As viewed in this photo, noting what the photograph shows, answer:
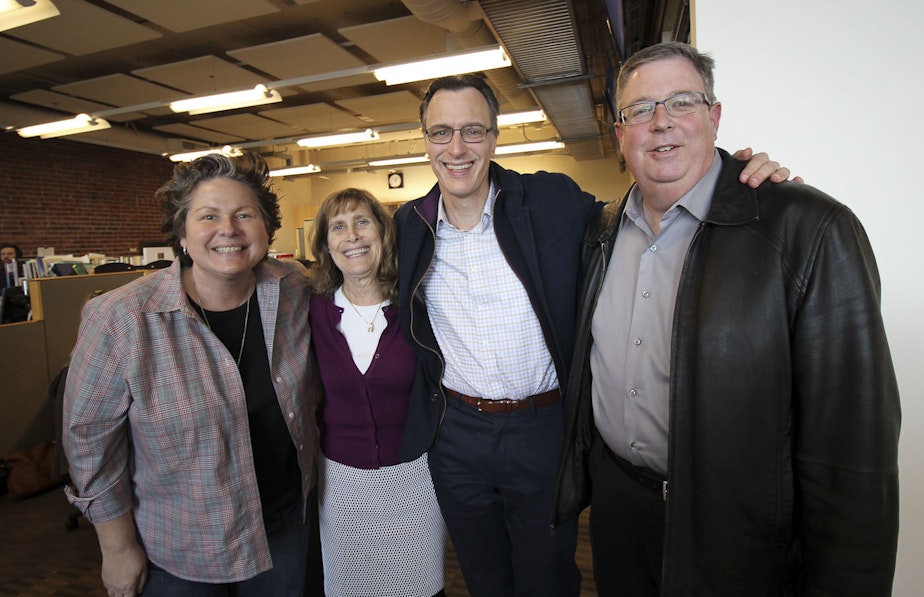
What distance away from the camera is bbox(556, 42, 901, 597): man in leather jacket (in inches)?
39.2

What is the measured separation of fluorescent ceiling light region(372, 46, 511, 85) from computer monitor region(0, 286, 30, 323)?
3.65 meters

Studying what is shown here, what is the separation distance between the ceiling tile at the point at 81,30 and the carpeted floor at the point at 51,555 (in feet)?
13.2

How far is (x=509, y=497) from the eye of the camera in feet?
5.54

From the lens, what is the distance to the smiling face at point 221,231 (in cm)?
146

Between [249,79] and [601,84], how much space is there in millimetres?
4691

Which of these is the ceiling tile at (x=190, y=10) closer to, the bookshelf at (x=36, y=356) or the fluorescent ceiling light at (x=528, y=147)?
the bookshelf at (x=36, y=356)

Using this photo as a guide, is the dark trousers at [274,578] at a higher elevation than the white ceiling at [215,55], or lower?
lower

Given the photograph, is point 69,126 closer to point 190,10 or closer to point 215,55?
point 215,55

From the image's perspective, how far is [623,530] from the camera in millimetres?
1396

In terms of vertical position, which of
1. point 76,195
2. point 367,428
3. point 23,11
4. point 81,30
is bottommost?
point 367,428

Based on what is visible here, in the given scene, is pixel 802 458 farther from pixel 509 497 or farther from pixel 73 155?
pixel 73 155

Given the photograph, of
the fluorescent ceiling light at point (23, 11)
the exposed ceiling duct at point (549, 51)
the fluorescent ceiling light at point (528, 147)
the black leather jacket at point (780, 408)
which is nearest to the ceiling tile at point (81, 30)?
the fluorescent ceiling light at point (23, 11)

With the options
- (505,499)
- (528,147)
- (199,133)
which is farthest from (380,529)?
(199,133)

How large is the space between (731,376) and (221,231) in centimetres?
137
